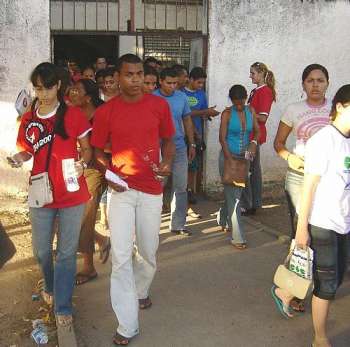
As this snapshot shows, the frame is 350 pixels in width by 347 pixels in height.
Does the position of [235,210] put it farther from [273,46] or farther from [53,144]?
[273,46]

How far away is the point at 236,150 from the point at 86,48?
774 cm

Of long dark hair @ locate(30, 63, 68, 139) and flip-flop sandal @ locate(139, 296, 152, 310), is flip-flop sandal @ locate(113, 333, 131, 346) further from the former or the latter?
long dark hair @ locate(30, 63, 68, 139)

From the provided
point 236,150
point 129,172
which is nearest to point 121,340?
point 129,172

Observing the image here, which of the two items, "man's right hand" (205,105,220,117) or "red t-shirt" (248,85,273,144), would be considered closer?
"red t-shirt" (248,85,273,144)

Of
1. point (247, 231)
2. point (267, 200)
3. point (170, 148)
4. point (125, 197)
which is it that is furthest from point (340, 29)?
point (125, 197)

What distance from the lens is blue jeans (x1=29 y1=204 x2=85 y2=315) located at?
3830 millimetres

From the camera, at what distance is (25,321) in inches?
164

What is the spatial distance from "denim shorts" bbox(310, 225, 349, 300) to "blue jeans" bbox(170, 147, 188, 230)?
282 centimetres

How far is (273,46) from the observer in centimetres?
809

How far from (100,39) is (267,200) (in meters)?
6.19

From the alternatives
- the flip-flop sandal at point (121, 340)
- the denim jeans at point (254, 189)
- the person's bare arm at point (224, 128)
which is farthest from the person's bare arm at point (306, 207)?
the denim jeans at point (254, 189)

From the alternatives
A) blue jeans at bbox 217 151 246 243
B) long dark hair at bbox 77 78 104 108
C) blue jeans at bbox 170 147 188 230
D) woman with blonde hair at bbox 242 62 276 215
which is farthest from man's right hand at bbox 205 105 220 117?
long dark hair at bbox 77 78 104 108

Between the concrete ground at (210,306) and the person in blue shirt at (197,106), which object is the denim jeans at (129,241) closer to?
the concrete ground at (210,306)

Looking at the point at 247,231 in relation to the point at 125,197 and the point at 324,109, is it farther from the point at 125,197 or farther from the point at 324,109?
the point at 125,197
